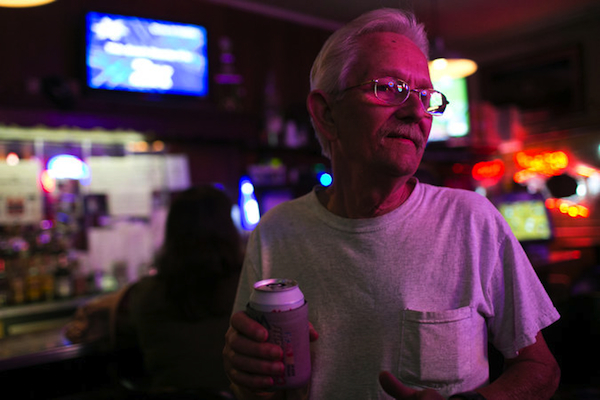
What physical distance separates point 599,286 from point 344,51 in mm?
2965

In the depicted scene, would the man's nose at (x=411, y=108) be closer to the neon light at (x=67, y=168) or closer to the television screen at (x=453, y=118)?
the neon light at (x=67, y=168)

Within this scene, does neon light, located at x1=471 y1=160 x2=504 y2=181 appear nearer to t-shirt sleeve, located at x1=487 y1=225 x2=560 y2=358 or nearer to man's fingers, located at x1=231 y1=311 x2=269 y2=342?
t-shirt sleeve, located at x1=487 y1=225 x2=560 y2=358

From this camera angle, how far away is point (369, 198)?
108 centimetres

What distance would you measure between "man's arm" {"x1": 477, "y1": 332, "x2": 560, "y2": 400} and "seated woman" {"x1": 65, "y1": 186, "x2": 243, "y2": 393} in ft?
4.04

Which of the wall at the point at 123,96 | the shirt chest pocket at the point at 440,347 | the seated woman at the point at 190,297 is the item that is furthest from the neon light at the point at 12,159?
the shirt chest pocket at the point at 440,347

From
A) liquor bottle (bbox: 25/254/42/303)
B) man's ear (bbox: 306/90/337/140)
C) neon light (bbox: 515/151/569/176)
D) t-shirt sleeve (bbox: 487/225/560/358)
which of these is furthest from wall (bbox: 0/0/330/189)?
neon light (bbox: 515/151/569/176)

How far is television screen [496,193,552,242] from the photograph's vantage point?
13.6ft

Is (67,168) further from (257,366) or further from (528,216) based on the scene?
(528,216)

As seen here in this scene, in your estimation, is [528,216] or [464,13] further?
[464,13]

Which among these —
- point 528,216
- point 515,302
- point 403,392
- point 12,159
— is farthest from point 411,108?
point 528,216

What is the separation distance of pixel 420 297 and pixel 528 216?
3785 millimetres

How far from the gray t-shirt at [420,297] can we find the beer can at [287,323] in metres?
0.23

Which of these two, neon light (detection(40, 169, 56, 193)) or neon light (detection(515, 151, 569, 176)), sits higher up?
neon light (detection(515, 151, 569, 176))

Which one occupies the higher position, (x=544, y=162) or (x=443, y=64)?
(x=443, y=64)
